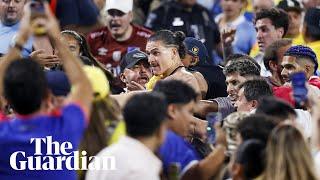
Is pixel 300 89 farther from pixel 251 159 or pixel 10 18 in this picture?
pixel 10 18

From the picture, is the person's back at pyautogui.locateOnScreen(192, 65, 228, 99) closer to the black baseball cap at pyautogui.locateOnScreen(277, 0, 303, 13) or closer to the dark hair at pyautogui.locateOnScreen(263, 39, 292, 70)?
the dark hair at pyautogui.locateOnScreen(263, 39, 292, 70)

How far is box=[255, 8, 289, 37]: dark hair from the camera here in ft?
43.6

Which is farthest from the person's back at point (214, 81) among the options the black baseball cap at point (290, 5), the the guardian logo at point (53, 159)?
the the guardian logo at point (53, 159)

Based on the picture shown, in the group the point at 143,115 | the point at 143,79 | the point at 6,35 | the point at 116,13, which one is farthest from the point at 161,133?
the point at 116,13

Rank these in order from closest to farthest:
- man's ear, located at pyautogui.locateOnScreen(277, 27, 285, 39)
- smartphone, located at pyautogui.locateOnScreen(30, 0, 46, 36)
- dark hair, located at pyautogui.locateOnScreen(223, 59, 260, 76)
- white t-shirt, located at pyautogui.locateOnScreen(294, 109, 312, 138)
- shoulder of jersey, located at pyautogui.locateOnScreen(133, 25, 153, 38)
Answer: smartphone, located at pyautogui.locateOnScreen(30, 0, 46, 36)
white t-shirt, located at pyautogui.locateOnScreen(294, 109, 312, 138)
dark hair, located at pyautogui.locateOnScreen(223, 59, 260, 76)
man's ear, located at pyautogui.locateOnScreen(277, 27, 285, 39)
shoulder of jersey, located at pyautogui.locateOnScreen(133, 25, 153, 38)

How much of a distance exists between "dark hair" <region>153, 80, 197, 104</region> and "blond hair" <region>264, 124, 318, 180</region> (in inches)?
43.7

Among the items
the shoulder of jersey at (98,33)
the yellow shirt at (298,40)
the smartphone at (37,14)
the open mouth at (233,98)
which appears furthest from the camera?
the shoulder of jersey at (98,33)

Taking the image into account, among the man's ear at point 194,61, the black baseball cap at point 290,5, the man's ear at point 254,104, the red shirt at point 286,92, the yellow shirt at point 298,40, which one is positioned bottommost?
the man's ear at point 254,104

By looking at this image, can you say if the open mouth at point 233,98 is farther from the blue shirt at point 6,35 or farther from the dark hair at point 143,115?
the dark hair at point 143,115

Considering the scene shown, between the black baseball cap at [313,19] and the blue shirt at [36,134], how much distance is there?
6.53 metres

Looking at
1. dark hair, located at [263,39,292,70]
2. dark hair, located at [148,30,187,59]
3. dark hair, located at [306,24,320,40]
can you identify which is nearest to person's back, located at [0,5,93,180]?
dark hair, located at [148,30,187,59]

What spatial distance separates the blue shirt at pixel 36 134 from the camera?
23.7 feet

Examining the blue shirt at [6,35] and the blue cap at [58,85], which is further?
the blue shirt at [6,35]

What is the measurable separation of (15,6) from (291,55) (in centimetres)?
327
